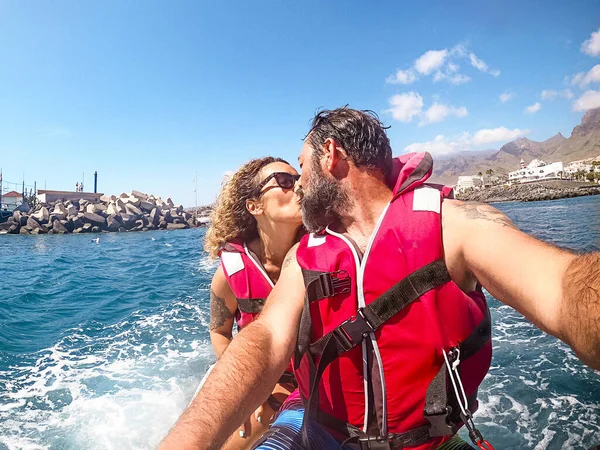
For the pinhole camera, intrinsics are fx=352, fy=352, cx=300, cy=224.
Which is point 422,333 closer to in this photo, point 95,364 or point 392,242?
point 392,242

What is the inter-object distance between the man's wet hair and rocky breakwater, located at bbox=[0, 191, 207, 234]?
51.6 meters

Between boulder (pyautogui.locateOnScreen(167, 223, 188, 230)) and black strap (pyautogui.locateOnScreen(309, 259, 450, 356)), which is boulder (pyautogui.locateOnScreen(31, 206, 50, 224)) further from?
black strap (pyautogui.locateOnScreen(309, 259, 450, 356))

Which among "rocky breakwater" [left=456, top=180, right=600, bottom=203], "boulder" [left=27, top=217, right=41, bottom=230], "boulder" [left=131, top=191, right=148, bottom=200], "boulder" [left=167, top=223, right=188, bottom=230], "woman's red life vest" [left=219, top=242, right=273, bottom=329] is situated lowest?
"boulder" [left=167, top=223, right=188, bottom=230]

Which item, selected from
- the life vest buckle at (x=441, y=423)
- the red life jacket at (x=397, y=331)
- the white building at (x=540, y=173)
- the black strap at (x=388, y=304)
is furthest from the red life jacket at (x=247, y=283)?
the white building at (x=540, y=173)

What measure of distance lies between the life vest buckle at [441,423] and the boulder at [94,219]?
53.0 metres

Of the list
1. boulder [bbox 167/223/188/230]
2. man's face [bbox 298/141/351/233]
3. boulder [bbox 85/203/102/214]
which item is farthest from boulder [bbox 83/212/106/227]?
man's face [bbox 298/141/351/233]

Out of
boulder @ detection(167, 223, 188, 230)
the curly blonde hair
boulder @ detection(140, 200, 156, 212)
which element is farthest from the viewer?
boulder @ detection(140, 200, 156, 212)

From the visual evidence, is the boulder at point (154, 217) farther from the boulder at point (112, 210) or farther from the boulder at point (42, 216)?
the boulder at point (42, 216)

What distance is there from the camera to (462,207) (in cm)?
168

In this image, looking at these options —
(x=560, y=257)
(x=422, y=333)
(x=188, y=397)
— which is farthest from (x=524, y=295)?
(x=188, y=397)

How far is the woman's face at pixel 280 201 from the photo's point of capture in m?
2.92

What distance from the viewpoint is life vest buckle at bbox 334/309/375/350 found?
169 cm

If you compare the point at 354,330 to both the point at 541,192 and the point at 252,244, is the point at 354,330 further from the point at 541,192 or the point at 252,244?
the point at 541,192

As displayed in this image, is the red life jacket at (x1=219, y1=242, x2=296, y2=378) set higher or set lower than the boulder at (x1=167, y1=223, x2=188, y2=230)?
higher
